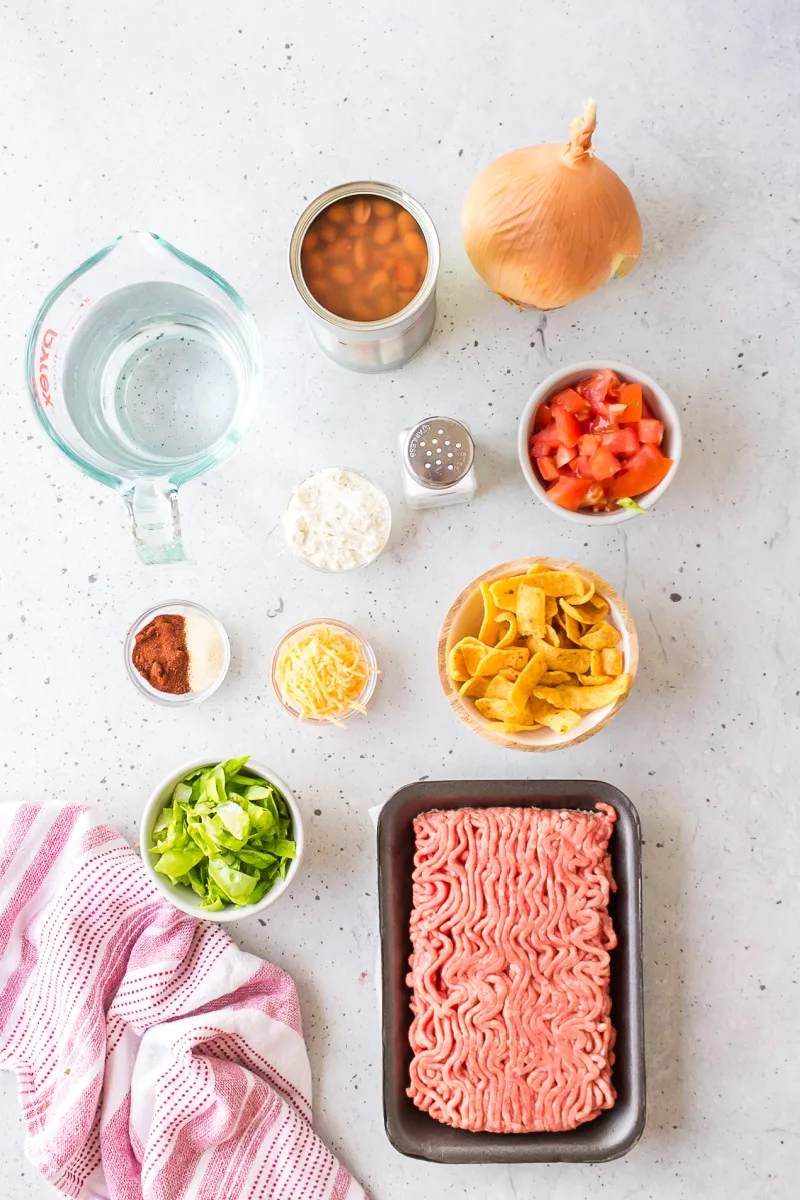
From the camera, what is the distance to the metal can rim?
5.20 ft

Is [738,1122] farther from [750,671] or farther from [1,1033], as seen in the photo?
[1,1033]

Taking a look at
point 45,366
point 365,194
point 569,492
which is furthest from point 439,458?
point 45,366

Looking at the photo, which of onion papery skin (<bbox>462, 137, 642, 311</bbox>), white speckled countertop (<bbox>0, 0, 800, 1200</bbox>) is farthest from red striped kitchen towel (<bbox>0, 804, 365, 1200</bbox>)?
onion papery skin (<bbox>462, 137, 642, 311</bbox>)

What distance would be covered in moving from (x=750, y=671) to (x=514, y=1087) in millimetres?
848

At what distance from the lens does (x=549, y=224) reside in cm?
158

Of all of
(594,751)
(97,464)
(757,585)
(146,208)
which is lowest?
(594,751)

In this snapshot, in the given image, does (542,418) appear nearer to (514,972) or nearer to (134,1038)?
(514,972)

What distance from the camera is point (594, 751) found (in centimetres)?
186

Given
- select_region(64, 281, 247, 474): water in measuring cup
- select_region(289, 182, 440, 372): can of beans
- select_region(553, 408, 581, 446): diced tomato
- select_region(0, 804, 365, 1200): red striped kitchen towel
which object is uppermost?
select_region(289, 182, 440, 372): can of beans

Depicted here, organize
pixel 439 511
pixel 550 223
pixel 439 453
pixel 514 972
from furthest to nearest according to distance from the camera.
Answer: pixel 439 511 → pixel 439 453 → pixel 514 972 → pixel 550 223

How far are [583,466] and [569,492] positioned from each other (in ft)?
0.17

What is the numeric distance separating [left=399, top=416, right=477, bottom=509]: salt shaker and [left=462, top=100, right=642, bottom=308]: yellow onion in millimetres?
260

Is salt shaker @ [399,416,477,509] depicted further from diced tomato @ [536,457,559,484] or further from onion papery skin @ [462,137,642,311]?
onion papery skin @ [462,137,642,311]

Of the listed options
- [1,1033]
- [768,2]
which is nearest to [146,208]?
[768,2]
